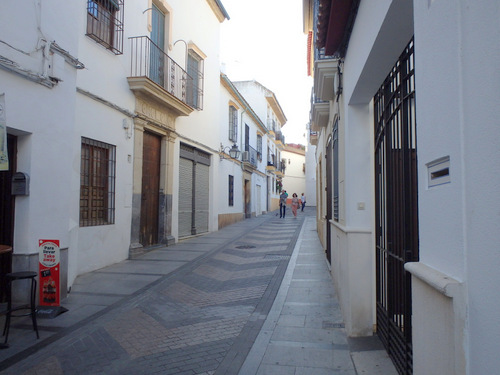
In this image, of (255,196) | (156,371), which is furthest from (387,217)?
(255,196)

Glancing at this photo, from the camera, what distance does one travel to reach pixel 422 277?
5.49 ft

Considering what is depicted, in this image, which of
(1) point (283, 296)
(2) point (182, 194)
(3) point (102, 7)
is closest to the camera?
(1) point (283, 296)

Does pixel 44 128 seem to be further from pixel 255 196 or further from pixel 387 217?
pixel 255 196

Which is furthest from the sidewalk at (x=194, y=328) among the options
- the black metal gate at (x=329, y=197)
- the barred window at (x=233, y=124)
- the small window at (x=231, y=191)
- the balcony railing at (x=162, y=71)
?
the barred window at (x=233, y=124)

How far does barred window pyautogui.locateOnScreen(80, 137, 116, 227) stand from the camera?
745cm

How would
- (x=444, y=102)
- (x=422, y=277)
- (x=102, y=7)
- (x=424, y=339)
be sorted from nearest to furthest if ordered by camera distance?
(x=444, y=102) < (x=422, y=277) < (x=424, y=339) < (x=102, y=7)

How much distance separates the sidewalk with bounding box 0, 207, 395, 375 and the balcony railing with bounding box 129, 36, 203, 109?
499 cm

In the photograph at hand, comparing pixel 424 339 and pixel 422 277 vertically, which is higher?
pixel 422 277

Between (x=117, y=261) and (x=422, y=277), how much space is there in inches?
309

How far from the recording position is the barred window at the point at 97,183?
24.4 ft

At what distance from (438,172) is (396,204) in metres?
1.68

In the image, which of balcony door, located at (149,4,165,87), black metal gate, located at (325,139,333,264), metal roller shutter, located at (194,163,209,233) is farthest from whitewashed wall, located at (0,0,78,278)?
metal roller shutter, located at (194,163,209,233)

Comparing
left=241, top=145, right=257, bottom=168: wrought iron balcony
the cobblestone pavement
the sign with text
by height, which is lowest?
the cobblestone pavement

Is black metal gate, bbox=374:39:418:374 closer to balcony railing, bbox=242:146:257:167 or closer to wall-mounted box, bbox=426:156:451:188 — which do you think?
wall-mounted box, bbox=426:156:451:188
